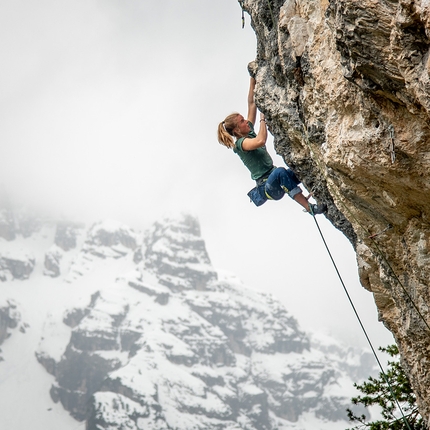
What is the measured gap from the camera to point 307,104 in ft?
22.6

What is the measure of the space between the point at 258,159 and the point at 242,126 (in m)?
0.62

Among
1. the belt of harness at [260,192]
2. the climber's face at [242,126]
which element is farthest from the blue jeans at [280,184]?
the climber's face at [242,126]

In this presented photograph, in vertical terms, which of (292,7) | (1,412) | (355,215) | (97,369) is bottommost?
(355,215)

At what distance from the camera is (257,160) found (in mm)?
8172

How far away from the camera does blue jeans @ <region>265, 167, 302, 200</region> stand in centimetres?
797

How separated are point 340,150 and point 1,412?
19133 centimetres

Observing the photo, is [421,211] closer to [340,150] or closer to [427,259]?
[427,259]

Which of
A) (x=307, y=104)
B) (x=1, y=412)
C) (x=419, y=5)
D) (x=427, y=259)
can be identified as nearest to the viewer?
(x=419, y=5)

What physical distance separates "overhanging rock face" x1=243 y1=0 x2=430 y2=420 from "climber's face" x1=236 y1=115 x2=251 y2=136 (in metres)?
0.38

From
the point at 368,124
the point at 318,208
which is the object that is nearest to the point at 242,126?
the point at 318,208

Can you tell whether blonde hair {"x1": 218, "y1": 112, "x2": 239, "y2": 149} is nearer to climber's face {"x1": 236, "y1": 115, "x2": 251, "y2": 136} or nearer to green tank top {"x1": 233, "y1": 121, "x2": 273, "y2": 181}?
climber's face {"x1": 236, "y1": 115, "x2": 251, "y2": 136}

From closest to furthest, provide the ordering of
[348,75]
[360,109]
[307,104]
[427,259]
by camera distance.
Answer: [348,75] < [360,109] < [427,259] < [307,104]

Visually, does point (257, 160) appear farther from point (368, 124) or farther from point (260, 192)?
point (368, 124)

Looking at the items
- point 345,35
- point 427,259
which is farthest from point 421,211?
point 345,35
